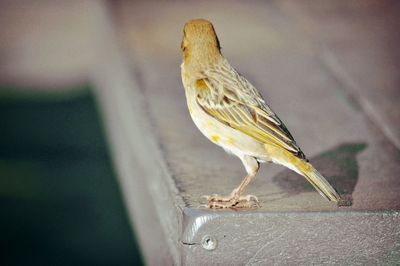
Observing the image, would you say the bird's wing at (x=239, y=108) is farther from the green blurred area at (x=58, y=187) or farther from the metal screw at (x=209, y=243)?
the green blurred area at (x=58, y=187)

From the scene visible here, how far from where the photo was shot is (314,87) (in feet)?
20.7

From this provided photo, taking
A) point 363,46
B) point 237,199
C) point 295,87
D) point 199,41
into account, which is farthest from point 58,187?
point 237,199

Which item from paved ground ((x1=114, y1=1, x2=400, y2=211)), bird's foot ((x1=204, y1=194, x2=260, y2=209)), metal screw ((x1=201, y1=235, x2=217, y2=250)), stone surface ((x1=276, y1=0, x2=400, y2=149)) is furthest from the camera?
stone surface ((x1=276, y1=0, x2=400, y2=149))

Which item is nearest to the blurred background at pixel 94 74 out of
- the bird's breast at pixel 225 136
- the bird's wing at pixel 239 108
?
the bird's wing at pixel 239 108

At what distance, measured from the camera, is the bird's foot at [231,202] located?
3677 millimetres

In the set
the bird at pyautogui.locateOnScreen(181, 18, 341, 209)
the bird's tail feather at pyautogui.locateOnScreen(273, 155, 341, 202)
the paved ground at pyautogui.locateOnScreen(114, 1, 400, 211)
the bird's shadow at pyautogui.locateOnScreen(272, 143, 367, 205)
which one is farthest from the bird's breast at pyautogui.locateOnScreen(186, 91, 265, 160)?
the bird's shadow at pyautogui.locateOnScreen(272, 143, 367, 205)

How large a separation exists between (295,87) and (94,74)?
11.8 ft

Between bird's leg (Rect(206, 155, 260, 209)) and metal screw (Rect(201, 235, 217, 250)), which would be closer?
metal screw (Rect(201, 235, 217, 250))

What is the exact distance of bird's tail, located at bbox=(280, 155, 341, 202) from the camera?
3688 mm

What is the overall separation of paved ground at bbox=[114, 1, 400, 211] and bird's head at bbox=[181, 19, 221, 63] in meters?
0.69

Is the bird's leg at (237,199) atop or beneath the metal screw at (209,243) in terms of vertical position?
atop

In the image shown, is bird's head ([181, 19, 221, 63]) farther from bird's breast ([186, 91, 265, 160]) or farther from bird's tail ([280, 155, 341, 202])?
bird's tail ([280, 155, 341, 202])

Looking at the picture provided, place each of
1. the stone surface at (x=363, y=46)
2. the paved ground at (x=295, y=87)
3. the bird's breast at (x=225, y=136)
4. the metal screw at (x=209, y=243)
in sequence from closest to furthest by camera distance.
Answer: the metal screw at (x=209, y=243) → the bird's breast at (x=225, y=136) → the paved ground at (x=295, y=87) → the stone surface at (x=363, y=46)

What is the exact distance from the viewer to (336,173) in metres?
4.54
